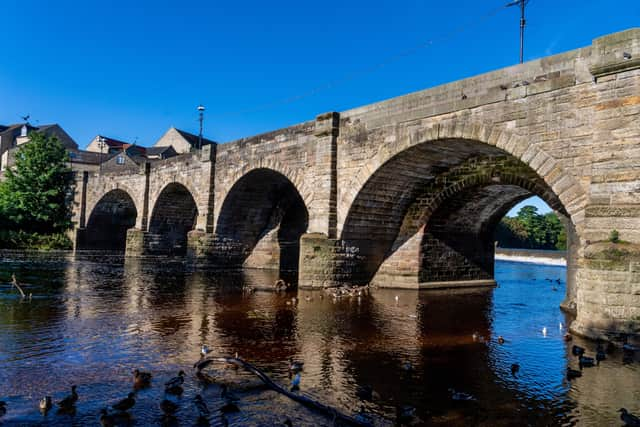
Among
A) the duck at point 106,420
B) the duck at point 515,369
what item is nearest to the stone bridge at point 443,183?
the duck at point 515,369

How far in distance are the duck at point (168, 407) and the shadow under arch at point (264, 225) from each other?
17.9m

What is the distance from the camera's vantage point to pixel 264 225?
25.4m

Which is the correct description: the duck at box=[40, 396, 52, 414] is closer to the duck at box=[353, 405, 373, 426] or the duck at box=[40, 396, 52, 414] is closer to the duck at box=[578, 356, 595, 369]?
the duck at box=[353, 405, 373, 426]

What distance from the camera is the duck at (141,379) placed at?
6051 mm

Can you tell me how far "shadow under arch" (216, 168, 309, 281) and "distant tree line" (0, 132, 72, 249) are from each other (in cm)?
2001

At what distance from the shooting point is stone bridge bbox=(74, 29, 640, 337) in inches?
353

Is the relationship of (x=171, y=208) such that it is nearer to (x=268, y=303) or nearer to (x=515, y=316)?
(x=268, y=303)

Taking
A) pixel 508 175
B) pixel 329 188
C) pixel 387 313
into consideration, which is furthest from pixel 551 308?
pixel 329 188

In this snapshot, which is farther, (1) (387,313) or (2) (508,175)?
(2) (508,175)

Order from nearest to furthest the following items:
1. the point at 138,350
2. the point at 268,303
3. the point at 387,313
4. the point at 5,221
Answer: the point at 138,350, the point at 387,313, the point at 268,303, the point at 5,221

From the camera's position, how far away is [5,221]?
1438 inches

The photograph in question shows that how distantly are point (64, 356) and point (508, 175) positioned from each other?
502 inches

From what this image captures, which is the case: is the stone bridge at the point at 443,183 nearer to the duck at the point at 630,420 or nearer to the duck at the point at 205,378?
the duck at the point at 630,420

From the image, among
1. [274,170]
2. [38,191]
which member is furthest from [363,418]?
[38,191]
